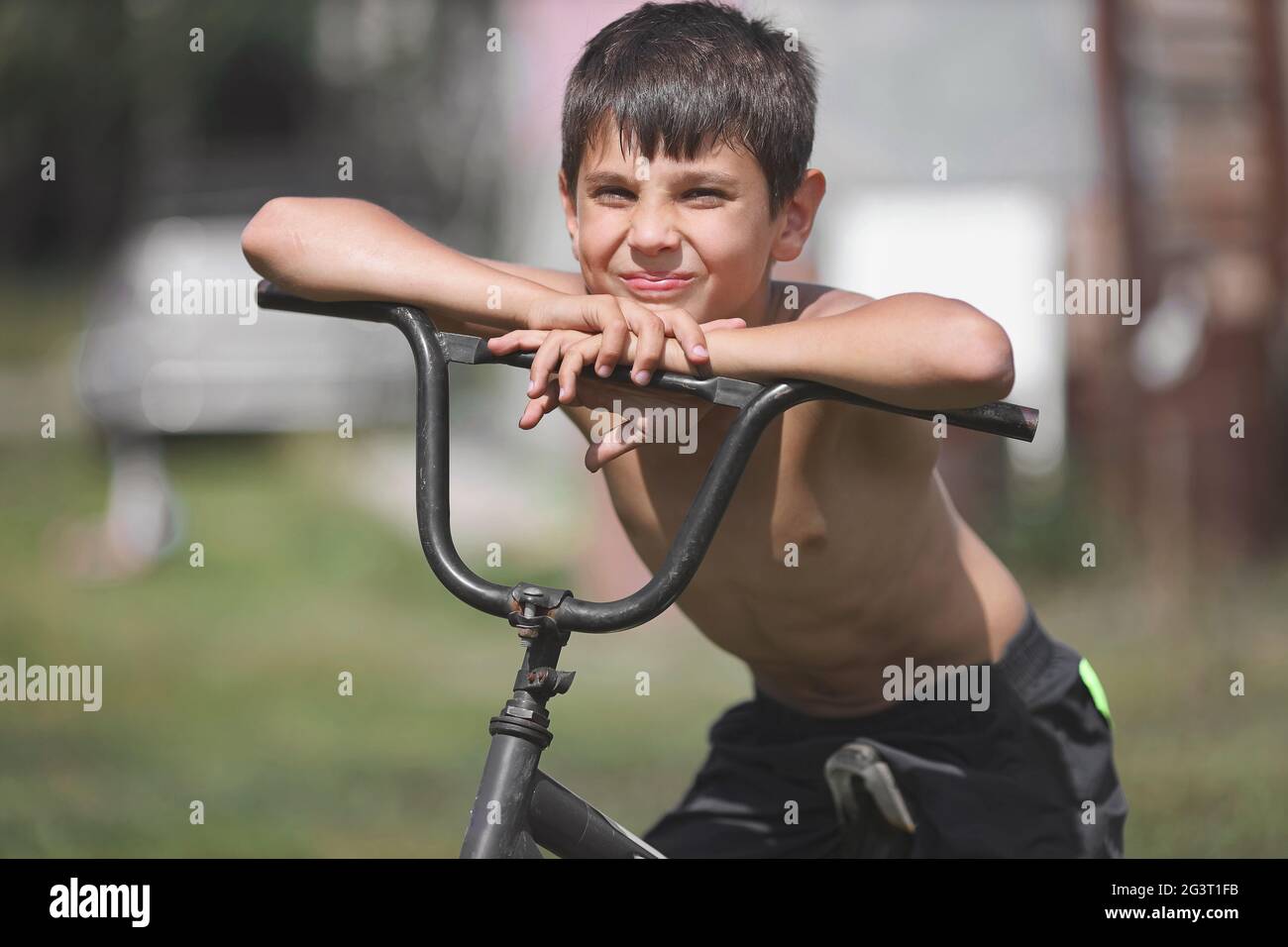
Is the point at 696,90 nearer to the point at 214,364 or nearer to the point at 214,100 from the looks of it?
the point at 214,364

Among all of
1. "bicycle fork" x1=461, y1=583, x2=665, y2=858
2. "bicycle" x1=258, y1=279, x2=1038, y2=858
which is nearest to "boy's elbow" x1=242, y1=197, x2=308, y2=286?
"bicycle" x1=258, y1=279, x2=1038, y2=858

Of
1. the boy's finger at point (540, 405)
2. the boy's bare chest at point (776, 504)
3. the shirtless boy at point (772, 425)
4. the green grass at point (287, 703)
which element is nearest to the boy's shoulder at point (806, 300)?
the shirtless boy at point (772, 425)

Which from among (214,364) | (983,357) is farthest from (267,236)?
(214,364)

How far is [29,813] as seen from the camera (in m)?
3.55

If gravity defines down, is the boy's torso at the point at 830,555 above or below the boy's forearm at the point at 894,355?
below

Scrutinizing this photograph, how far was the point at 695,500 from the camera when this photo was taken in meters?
1.59

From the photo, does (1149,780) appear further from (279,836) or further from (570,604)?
(570,604)

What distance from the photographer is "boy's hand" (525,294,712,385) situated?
5.20 feet

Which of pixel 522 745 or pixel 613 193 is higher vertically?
pixel 613 193

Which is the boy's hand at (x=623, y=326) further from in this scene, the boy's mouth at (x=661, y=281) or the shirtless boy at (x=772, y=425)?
the boy's mouth at (x=661, y=281)

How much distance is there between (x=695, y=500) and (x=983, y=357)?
0.32 m

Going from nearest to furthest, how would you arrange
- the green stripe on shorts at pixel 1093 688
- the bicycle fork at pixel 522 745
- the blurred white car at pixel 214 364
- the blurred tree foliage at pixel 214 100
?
the bicycle fork at pixel 522 745
the green stripe on shorts at pixel 1093 688
the blurred white car at pixel 214 364
the blurred tree foliage at pixel 214 100

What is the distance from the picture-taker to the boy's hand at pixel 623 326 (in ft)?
5.20

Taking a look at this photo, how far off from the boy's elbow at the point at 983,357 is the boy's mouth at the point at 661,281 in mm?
359
